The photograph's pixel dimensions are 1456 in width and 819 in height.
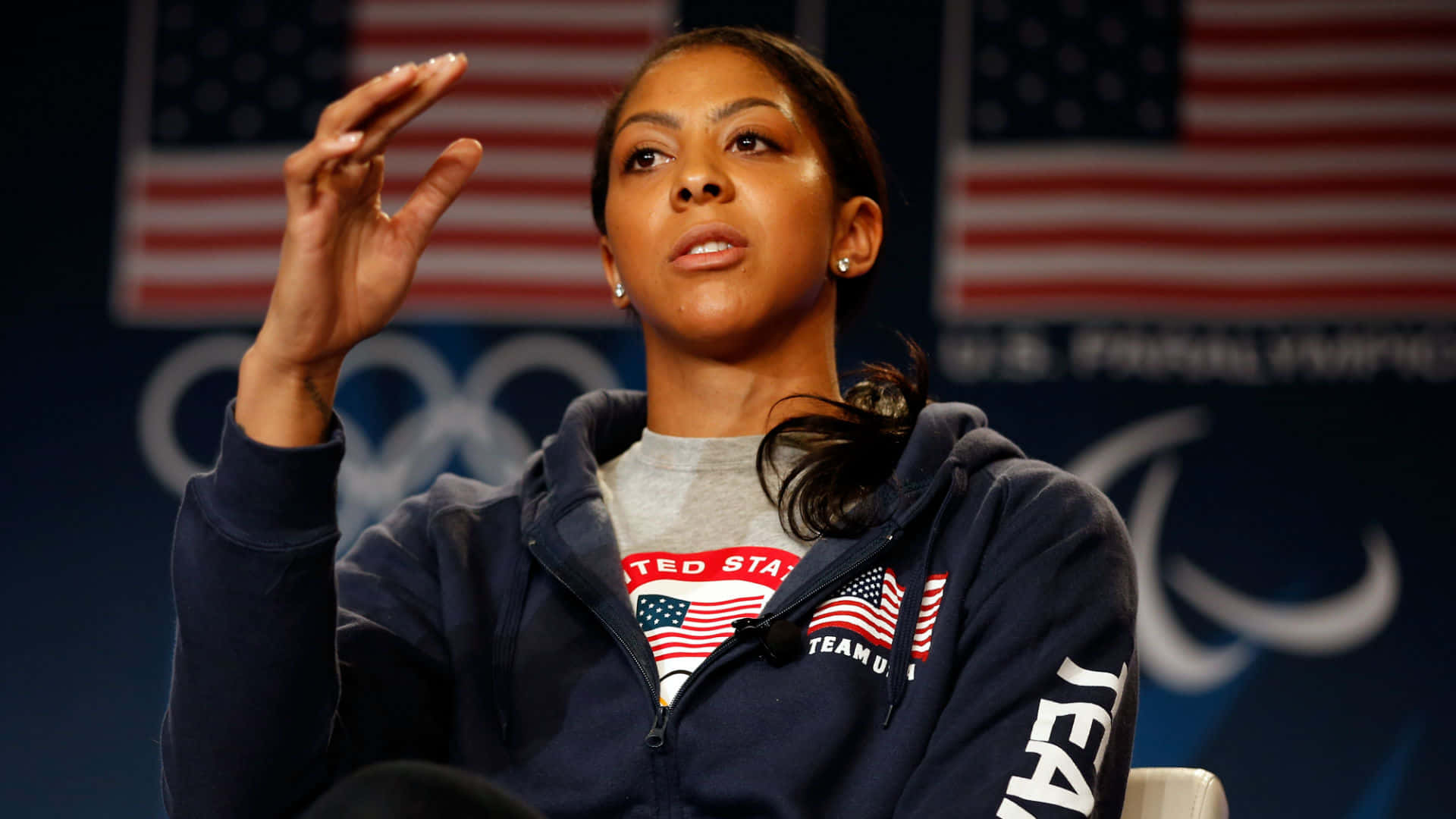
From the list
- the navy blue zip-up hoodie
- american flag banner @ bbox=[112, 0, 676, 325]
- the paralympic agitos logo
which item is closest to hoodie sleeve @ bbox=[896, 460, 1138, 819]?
the navy blue zip-up hoodie

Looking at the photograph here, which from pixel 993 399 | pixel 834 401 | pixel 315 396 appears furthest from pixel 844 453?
pixel 993 399

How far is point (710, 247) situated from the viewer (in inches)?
61.4

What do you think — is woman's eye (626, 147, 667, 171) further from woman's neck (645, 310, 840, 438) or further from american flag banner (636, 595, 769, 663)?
american flag banner (636, 595, 769, 663)

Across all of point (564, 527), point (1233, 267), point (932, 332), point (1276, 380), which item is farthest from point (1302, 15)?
point (564, 527)

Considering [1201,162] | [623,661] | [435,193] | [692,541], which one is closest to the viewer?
[435,193]

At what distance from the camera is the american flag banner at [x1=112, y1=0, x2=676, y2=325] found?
3.35 meters

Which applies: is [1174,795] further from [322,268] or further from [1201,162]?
[1201,162]

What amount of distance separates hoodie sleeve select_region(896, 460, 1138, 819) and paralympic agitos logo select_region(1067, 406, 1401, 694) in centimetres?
165

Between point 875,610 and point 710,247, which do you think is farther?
point 710,247

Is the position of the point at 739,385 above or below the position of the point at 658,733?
above

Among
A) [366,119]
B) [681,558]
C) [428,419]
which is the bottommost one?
[428,419]

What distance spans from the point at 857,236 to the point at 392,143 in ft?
6.44

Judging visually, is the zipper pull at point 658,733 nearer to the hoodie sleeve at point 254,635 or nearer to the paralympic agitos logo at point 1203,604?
the hoodie sleeve at point 254,635

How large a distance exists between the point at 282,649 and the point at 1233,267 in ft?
7.97
